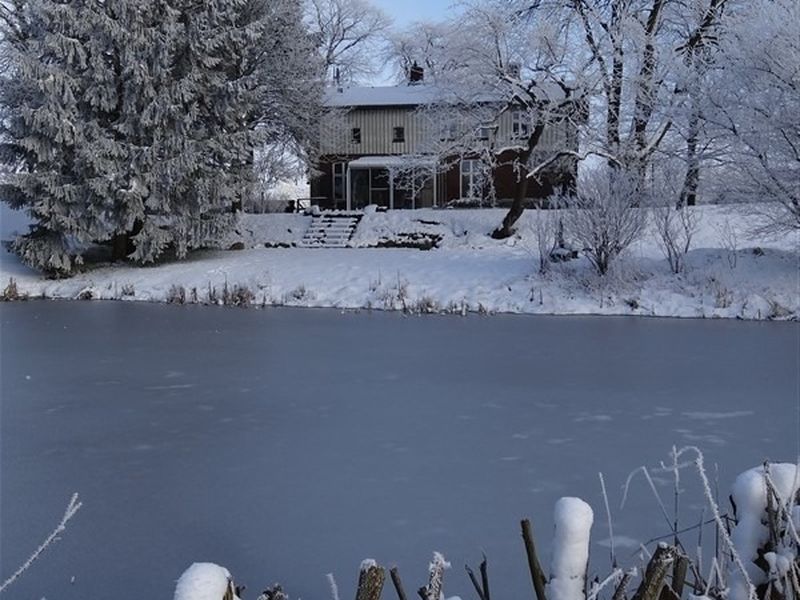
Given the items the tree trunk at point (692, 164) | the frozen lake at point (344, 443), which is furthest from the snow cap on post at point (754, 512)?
the tree trunk at point (692, 164)

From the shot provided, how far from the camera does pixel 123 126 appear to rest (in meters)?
20.1

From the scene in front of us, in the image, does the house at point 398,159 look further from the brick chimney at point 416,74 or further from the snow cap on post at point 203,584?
the snow cap on post at point 203,584

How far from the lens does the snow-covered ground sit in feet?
49.7

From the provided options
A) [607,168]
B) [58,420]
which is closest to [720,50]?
[607,168]

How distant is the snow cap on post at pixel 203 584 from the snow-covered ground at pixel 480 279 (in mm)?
13704

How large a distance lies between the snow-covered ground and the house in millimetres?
3005

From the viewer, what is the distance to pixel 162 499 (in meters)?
4.88

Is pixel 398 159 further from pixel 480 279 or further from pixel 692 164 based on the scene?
pixel 692 164

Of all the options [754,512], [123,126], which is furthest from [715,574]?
[123,126]

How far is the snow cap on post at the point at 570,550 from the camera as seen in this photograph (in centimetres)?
164

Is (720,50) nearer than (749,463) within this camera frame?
No

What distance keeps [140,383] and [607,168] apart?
11.8m

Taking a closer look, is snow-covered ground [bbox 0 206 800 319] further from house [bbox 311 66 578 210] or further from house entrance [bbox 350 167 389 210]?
house entrance [bbox 350 167 389 210]

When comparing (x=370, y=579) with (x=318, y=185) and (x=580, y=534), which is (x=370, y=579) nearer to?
(x=580, y=534)
